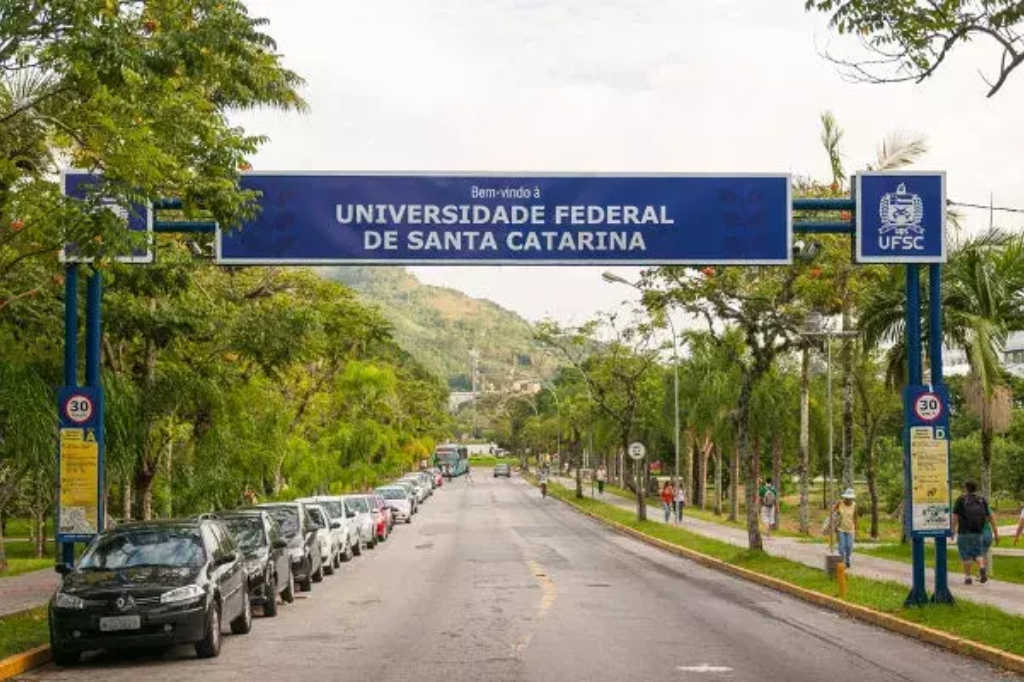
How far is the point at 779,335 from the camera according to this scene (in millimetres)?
30406

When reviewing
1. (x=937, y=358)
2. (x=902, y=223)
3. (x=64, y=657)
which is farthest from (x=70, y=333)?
(x=937, y=358)

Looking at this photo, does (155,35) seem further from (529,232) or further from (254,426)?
(254,426)

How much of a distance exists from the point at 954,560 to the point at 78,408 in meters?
19.6

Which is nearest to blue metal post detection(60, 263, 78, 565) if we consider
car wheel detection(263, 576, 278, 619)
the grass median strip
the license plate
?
car wheel detection(263, 576, 278, 619)

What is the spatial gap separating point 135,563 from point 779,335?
18.2 m

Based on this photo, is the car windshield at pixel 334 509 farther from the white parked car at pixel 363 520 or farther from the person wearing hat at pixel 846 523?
the person wearing hat at pixel 846 523

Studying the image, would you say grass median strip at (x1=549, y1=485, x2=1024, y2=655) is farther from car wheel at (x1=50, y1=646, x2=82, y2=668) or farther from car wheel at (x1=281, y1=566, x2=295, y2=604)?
car wheel at (x1=50, y1=646, x2=82, y2=668)

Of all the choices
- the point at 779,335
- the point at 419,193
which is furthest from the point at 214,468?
the point at 419,193

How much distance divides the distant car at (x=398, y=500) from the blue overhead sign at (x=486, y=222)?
121ft

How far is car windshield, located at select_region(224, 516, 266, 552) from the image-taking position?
801 inches

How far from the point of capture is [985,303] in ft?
88.2

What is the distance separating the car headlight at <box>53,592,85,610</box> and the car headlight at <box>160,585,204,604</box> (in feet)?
2.67

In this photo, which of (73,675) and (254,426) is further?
(254,426)

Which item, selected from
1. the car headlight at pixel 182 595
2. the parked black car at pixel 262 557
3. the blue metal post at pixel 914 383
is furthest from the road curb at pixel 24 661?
the blue metal post at pixel 914 383
